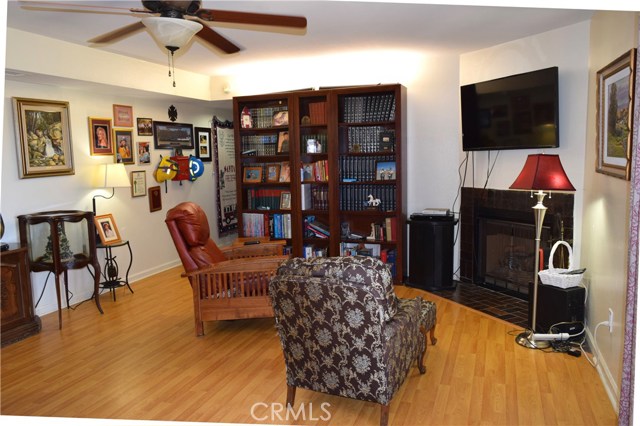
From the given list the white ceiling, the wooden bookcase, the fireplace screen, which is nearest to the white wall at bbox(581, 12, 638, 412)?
the white ceiling

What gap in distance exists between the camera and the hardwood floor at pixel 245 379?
2801mm

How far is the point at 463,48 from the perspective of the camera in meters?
4.88

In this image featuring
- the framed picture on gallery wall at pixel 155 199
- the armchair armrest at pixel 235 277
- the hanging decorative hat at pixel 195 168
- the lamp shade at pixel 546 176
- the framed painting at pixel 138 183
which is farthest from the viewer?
the hanging decorative hat at pixel 195 168

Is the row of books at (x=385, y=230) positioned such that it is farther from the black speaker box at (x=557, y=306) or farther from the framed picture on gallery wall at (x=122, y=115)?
the framed picture on gallery wall at (x=122, y=115)

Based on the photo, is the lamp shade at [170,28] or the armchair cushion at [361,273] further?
the lamp shade at [170,28]

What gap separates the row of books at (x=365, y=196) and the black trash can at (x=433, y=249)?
34 centimetres

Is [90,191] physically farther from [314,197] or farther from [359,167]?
[359,167]

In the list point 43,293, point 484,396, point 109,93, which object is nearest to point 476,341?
point 484,396

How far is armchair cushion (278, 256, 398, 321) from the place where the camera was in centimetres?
236

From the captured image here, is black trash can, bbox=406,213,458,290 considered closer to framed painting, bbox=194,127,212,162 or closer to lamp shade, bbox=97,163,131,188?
lamp shade, bbox=97,163,131,188

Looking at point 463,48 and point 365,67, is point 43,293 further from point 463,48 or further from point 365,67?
point 463,48

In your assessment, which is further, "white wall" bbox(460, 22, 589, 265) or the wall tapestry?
the wall tapestry

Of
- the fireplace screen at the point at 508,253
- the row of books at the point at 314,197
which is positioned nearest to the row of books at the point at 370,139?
the row of books at the point at 314,197

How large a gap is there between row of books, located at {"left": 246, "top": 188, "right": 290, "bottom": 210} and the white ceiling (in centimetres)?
154
